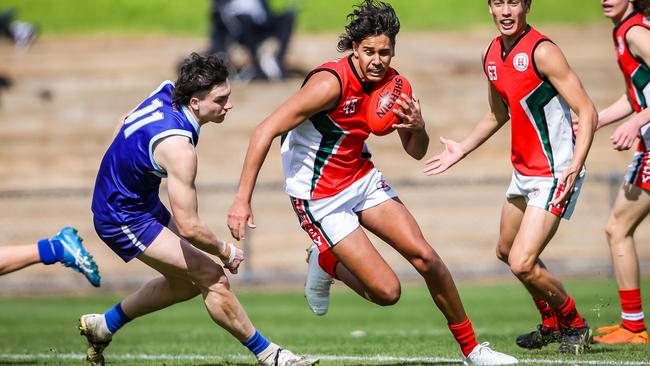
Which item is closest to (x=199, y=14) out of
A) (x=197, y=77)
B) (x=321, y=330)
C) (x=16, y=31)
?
(x=16, y=31)

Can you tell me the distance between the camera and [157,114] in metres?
6.46

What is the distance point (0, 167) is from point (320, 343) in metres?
14.2

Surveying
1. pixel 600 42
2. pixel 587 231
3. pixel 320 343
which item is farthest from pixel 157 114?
pixel 600 42

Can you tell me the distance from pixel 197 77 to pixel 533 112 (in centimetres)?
242

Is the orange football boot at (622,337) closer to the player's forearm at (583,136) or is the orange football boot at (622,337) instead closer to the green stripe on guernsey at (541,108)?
the green stripe on guernsey at (541,108)

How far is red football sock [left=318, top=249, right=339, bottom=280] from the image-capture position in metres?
7.23

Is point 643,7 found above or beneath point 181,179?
above

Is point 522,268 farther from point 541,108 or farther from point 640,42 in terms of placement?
point 640,42

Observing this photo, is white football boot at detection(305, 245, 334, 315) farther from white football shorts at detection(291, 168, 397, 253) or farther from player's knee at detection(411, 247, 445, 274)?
player's knee at detection(411, 247, 445, 274)

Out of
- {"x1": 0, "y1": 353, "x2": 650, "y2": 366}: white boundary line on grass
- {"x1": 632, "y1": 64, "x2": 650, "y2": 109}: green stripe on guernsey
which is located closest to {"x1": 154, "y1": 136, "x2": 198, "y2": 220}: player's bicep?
{"x1": 0, "y1": 353, "x2": 650, "y2": 366}: white boundary line on grass

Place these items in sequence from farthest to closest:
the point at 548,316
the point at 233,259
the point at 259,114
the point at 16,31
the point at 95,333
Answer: the point at 16,31
the point at 259,114
the point at 548,316
the point at 95,333
the point at 233,259

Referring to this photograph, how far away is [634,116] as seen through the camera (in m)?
7.40

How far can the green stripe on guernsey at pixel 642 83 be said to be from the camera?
7838 millimetres

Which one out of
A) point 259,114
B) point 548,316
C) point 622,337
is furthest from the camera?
point 259,114
